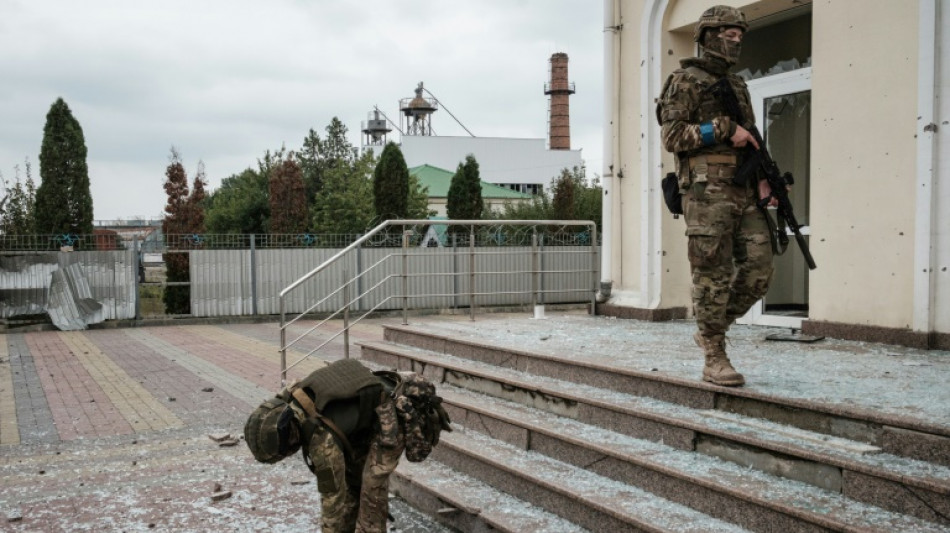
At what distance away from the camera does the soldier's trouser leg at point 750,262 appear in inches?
182

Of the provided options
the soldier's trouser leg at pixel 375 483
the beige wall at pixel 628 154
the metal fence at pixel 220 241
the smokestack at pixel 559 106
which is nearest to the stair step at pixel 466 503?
the soldier's trouser leg at pixel 375 483

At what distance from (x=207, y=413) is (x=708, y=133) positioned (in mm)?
5515

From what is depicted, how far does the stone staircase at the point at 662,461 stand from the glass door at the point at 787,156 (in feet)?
10.2

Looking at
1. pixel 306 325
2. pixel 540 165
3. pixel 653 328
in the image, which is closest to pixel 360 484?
pixel 653 328

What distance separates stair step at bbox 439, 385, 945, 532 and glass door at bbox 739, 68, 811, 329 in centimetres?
354

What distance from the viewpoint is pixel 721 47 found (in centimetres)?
464

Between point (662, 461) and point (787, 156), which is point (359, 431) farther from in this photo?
point (787, 156)

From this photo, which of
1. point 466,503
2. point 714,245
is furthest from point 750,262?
point 466,503

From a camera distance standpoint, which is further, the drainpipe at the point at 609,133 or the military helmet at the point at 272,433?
the drainpipe at the point at 609,133

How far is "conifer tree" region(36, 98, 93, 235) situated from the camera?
1828 cm

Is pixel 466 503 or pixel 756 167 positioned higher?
pixel 756 167

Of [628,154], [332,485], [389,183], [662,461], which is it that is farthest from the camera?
[389,183]

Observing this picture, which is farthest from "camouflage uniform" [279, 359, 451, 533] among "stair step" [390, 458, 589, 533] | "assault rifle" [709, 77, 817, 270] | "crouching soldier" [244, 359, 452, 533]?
"assault rifle" [709, 77, 817, 270]

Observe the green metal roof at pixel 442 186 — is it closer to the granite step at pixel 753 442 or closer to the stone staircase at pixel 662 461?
the granite step at pixel 753 442
